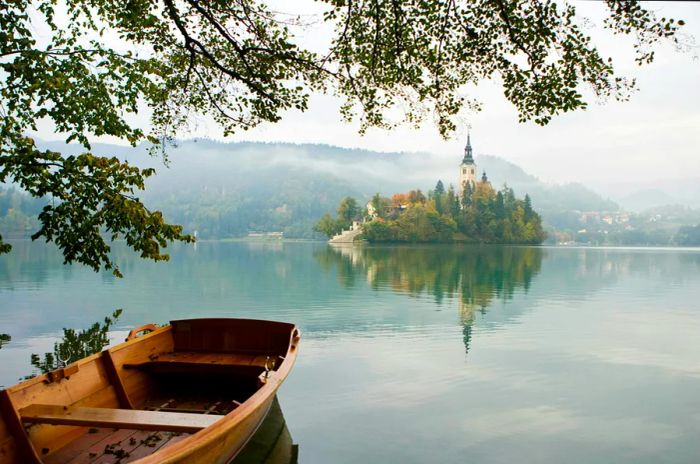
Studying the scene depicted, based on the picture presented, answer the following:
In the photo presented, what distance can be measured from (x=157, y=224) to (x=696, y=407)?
10.3 meters

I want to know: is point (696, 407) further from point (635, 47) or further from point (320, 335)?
point (320, 335)

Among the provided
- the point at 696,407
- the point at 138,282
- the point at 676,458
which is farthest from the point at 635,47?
the point at 138,282

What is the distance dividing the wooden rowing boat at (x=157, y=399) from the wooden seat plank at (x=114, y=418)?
10 millimetres

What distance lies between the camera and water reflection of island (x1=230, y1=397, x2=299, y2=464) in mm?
8203

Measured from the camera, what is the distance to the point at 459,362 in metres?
14.1

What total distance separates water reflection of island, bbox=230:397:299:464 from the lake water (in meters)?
0.21

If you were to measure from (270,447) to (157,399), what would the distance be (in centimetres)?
192

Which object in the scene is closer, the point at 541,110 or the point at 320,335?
the point at 541,110

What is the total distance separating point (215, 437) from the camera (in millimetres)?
5363

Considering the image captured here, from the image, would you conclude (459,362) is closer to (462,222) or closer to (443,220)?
(443,220)

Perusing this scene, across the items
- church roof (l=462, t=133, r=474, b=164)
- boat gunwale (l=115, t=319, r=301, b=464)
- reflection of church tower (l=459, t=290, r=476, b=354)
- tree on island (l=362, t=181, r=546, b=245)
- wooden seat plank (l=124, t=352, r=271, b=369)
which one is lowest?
reflection of church tower (l=459, t=290, r=476, b=354)

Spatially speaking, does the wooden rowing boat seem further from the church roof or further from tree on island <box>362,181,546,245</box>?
the church roof

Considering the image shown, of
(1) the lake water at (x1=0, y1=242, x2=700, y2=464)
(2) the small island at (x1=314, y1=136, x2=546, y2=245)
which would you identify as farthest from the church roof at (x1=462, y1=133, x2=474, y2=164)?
(1) the lake water at (x1=0, y1=242, x2=700, y2=464)

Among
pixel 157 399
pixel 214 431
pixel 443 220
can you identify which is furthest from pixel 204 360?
pixel 443 220
